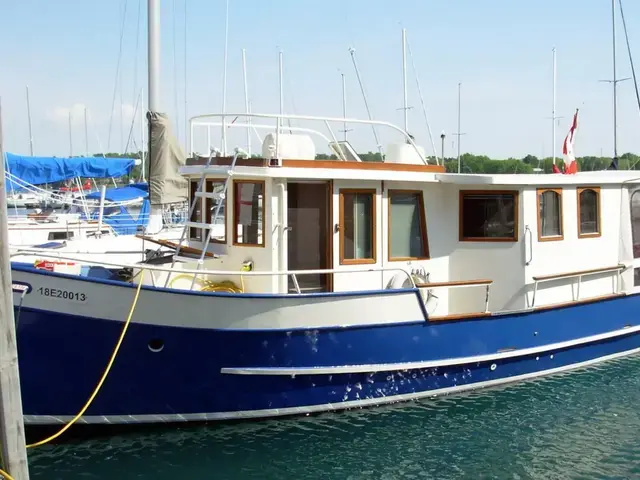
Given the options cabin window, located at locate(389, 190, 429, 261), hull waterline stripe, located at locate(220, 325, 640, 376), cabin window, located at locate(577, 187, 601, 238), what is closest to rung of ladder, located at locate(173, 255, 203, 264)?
hull waterline stripe, located at locate(220, 325, 640, 376)

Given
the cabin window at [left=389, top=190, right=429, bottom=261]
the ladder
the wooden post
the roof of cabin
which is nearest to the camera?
the wooden post

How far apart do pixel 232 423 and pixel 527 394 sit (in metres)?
4.17

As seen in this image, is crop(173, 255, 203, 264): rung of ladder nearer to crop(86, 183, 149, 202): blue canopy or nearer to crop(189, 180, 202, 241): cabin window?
crop(189, 180, 202, 241): cabin window

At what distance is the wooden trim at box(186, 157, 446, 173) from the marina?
0.03m

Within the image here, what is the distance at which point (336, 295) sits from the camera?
27.5 ft

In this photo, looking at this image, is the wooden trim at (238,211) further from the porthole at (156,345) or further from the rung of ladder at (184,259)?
the porthole at (156,345)

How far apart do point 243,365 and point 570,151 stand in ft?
21.9

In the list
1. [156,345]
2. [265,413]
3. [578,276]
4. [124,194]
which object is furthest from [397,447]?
[124,194]

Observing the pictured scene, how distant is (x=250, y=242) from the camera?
902 cm

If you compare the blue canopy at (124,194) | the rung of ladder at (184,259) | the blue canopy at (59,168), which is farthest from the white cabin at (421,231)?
the blue canopy at (124,194)

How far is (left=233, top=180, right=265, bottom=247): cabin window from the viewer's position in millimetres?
8938

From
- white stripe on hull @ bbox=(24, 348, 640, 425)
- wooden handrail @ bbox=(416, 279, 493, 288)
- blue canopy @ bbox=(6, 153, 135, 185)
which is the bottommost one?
white stripe on hull @ bbox=(24, 348, 640, 425)

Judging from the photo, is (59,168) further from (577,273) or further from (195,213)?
(577,273)

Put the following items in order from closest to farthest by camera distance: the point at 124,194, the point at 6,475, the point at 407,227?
the point at 6,475, the point at 407,227, the point at 124,194
